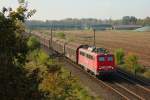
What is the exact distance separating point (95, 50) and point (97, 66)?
116 inches

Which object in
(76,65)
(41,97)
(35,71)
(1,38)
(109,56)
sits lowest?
(76,65)

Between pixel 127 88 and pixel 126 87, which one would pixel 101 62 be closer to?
pixel 126 87

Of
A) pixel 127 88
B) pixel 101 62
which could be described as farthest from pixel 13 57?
pixel 101 62

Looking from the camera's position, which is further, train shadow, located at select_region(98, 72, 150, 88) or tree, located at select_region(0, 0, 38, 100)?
train shadow, located at select_region(98, 72, 150, 88)

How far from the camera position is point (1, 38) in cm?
965

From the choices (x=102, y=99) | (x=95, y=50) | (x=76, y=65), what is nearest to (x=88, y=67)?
(x=95, y=50)

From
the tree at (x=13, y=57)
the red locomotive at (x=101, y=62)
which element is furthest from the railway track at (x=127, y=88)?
the tree at (x=13, y=57)

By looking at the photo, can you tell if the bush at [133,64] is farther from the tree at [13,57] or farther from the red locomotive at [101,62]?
the tree at [13,57]

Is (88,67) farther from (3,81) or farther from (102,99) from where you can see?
(3,81)

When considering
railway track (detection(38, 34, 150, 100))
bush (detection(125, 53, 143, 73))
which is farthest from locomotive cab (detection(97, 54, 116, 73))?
bush (detection(125, 53, 143, 73))

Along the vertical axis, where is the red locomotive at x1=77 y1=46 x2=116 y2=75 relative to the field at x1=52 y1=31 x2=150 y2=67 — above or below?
above

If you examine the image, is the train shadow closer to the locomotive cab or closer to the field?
the locomotive cab

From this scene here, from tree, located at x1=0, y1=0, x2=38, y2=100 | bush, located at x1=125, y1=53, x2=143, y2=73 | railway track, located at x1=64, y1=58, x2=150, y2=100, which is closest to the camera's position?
tree, located at x1=0, y1=0, x2=38, y2=100

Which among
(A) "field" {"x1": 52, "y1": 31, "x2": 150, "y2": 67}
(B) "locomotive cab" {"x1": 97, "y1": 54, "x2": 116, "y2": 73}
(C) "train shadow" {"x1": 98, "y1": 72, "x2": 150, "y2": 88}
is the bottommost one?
(A) "field" {"x1": 52, "y1": 31, "x2": 150, "y2": 67}
